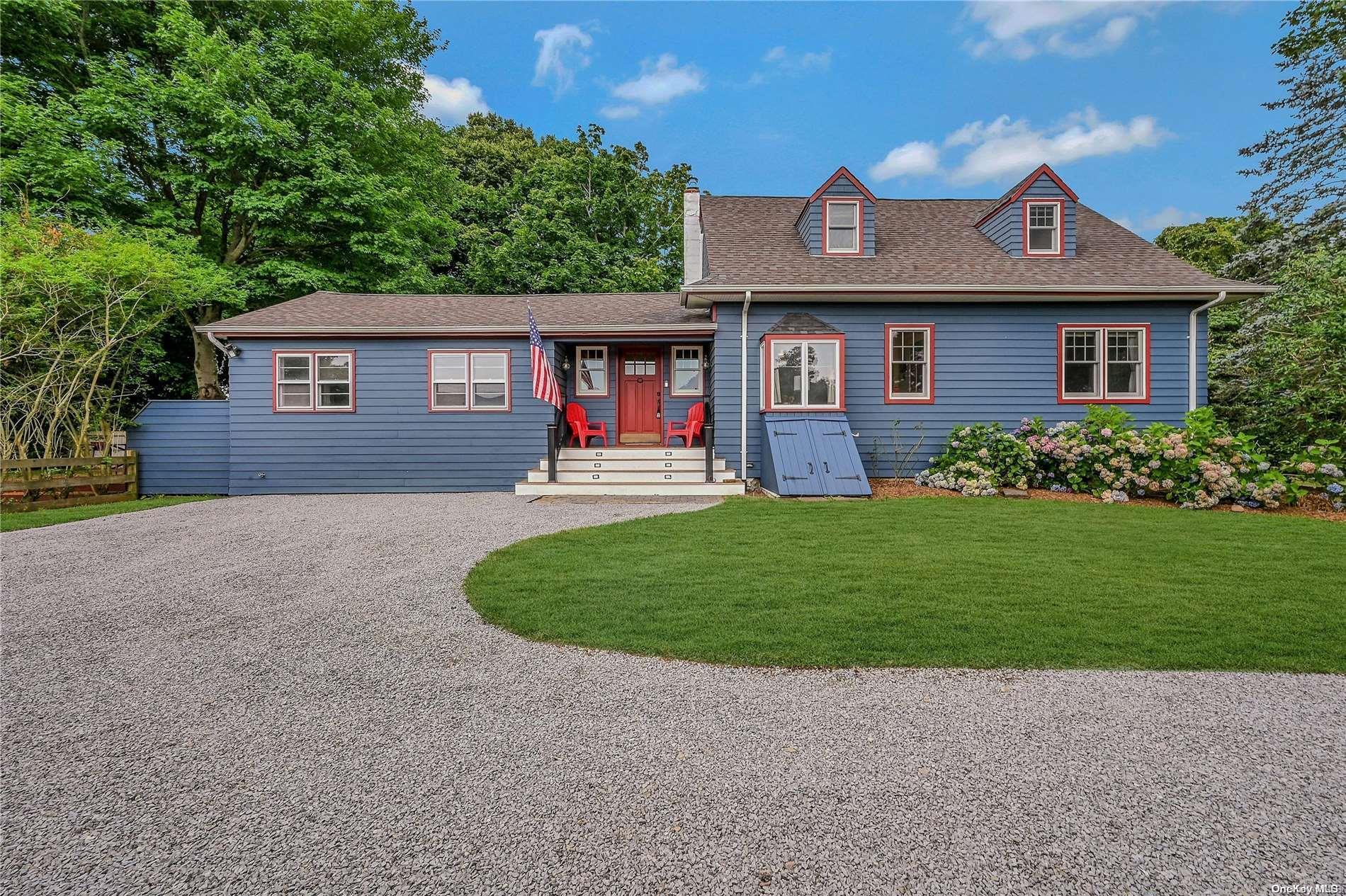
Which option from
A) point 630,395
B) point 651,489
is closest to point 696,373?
point 630,395

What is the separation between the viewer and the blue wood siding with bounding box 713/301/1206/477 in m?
10.2

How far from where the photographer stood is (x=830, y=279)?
1009cm

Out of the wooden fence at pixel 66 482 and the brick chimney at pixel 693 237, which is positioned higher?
the brick chimney at pixel 693 237

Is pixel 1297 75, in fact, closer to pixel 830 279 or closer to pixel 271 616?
pixel 830 279

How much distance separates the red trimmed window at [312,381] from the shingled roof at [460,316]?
53 centimetres

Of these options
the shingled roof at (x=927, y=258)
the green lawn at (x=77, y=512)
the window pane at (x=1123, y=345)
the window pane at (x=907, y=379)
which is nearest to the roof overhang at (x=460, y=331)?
the shingled roof at (x=927, y=258)

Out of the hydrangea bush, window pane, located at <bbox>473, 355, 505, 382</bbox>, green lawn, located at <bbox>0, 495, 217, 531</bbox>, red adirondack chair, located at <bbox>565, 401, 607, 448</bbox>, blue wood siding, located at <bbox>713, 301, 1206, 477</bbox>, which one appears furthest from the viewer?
red adirondack chair, located at <bbox>565, 401, 607, 448</bbox>

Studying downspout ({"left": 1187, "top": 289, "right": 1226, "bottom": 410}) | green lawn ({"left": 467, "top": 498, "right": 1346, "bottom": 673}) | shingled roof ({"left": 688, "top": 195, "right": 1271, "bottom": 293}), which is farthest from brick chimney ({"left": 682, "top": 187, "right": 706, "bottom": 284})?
downspout ({"left": 1187, "top": 289, "right": 1226, "bottom": 410})

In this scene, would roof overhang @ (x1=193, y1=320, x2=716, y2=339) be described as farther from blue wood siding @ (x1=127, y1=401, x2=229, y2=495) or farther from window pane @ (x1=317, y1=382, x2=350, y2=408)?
blue wood siding @ (x1=127, y1=401, x2=229, y2=495)

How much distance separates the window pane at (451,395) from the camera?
10.8m

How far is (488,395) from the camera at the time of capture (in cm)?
1084

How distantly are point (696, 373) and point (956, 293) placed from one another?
5.11m

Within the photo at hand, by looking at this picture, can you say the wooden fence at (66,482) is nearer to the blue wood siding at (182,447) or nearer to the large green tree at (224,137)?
the blue wood siding at (182,447)

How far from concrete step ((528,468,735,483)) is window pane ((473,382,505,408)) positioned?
1531mm
